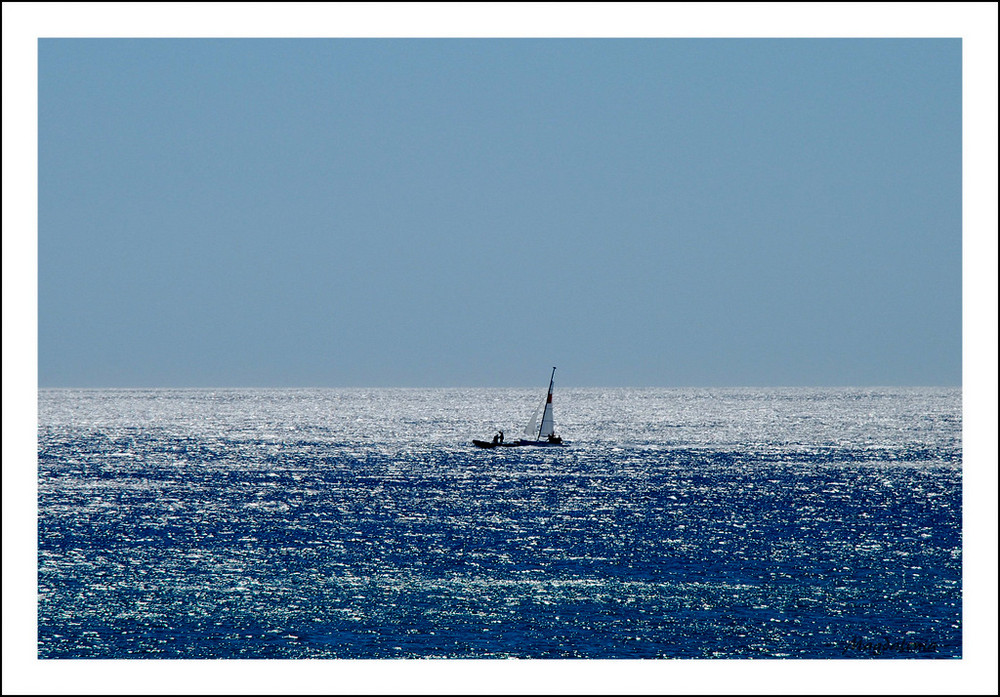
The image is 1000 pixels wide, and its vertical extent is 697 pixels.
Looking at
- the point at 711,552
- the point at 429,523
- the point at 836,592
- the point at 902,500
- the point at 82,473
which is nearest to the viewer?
the point at 836,592

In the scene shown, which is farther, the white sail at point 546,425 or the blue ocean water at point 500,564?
the white sail at point 546,425

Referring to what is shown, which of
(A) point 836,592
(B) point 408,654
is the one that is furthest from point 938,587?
(B) point 408,654

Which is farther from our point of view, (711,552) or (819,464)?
(819,464)

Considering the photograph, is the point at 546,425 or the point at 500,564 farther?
the point at 546,425

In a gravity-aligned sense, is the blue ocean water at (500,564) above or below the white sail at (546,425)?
below

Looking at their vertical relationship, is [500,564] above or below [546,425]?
below

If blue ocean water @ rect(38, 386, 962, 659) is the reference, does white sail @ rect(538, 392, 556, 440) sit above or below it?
above

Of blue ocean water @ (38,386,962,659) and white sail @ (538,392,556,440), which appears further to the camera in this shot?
white sail @ (538,392,556,440)
